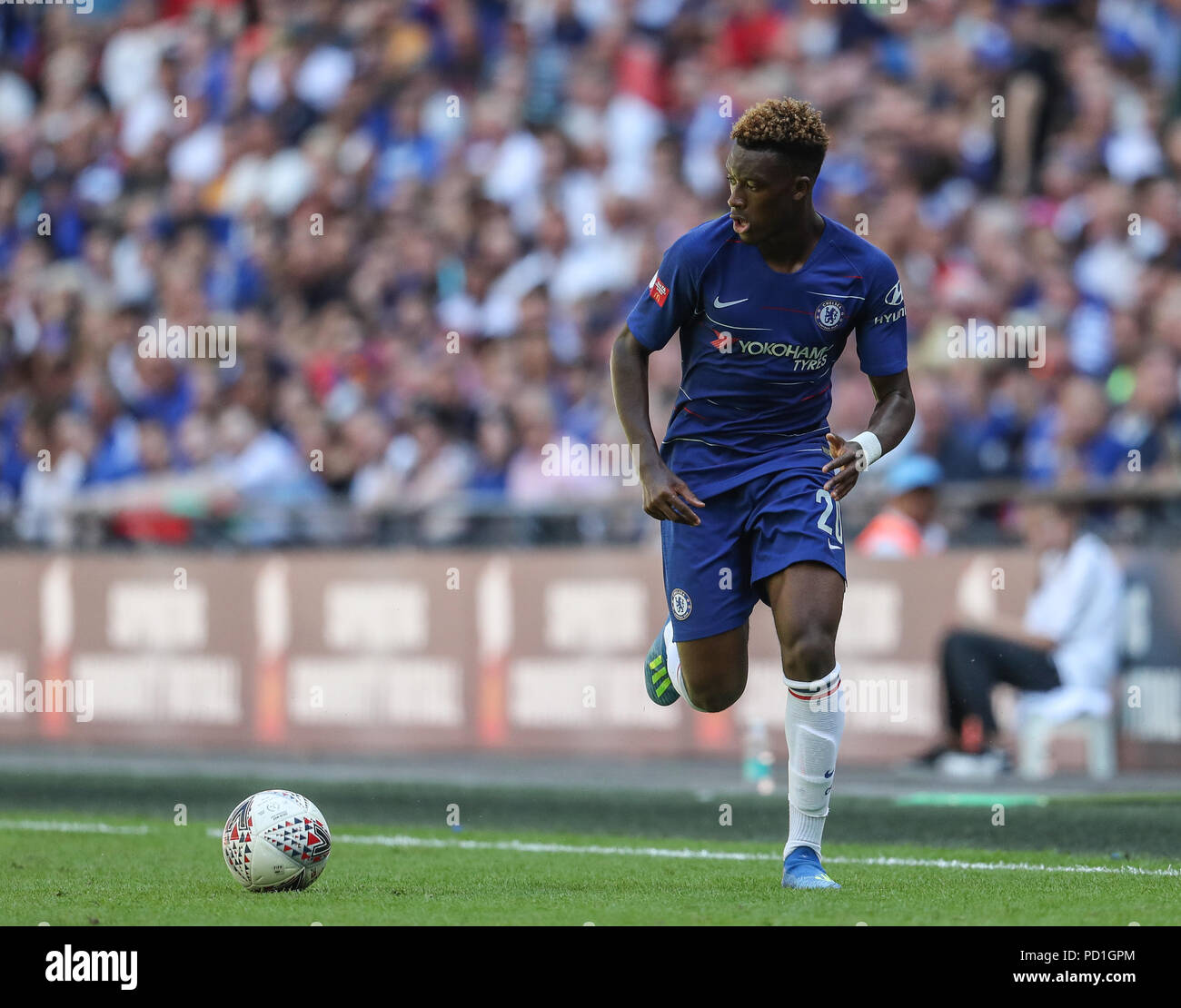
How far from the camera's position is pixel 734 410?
283 inches

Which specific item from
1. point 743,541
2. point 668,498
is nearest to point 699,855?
point 743,541

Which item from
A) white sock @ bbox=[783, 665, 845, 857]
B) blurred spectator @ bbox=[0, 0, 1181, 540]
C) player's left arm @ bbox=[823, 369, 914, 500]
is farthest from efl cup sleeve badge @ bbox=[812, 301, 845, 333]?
blurred spectator @ bbox=[0, 0, 1181, 540]

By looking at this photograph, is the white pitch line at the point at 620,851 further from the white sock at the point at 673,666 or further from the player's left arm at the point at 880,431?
the player's left arm at the point at 880,431

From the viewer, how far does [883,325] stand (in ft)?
23.4

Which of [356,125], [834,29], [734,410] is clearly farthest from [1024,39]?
[734,410]

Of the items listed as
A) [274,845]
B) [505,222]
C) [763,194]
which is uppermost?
[505,222]

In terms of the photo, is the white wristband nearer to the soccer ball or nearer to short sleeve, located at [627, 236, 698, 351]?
short sleeve, located at [627, 236, 698, 351]

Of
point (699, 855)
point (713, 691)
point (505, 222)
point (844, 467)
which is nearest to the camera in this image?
point (844, 467)

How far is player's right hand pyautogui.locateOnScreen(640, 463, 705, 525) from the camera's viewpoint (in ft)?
23.0

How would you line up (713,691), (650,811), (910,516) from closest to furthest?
(713,691), (650,811), (910,516)

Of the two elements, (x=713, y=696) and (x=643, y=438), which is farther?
(x=713, y=696)

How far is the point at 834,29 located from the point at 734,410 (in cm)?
981

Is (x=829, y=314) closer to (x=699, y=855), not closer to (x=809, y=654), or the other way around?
(x=809, y=654)

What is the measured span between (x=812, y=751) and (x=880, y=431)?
1103 mm
